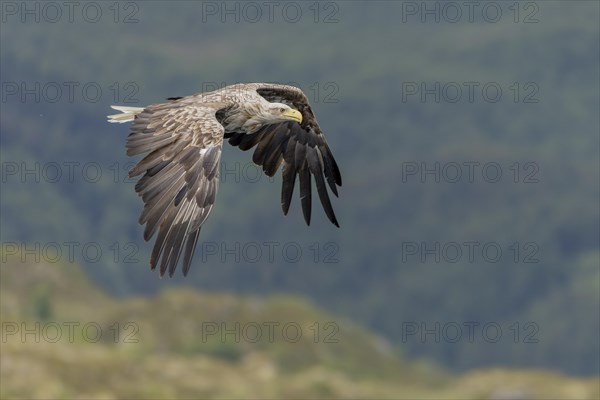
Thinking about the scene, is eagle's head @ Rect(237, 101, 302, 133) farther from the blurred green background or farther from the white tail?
the blurred green background

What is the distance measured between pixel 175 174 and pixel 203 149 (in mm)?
695

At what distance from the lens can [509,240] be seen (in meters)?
163

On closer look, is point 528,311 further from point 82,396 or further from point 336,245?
point 82,396

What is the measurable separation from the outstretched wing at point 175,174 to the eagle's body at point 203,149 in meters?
0.01

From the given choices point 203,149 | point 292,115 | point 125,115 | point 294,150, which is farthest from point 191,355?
point 203,149

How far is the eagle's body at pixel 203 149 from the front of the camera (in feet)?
61.9

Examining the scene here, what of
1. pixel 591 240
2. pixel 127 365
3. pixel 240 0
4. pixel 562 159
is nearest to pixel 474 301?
pixel 591 240

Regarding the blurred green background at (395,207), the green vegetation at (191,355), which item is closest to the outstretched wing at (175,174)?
the green vegetation at (191,355)

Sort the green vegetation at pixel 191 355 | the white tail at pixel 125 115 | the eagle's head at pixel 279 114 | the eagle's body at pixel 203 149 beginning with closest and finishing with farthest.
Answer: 1. the eagle's body at pixel 203 149
2. the white tail at pixel 125 115
3. the eagle's head at pixel 279 114
4. the green vegetation at pixel 191 355

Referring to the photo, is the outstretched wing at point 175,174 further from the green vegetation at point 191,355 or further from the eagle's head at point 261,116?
the green vegetation at point 191,355

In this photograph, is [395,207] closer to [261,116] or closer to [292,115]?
[292,115]

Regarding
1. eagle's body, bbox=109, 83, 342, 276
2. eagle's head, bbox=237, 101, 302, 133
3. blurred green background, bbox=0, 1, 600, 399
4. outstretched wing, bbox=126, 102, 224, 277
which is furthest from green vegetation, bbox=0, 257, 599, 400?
outstretched wing, bbox=126, 102, 224, 277

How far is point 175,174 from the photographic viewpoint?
19.4m

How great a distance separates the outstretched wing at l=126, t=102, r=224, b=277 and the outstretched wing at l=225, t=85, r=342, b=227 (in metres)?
4.73
